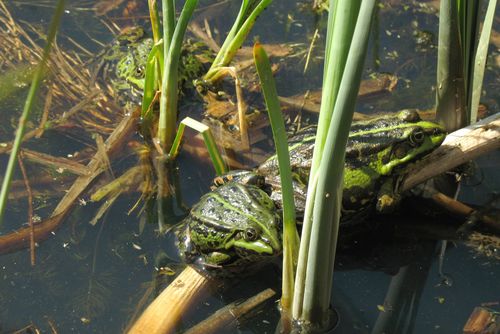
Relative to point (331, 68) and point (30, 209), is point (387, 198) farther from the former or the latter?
point (30, 209)

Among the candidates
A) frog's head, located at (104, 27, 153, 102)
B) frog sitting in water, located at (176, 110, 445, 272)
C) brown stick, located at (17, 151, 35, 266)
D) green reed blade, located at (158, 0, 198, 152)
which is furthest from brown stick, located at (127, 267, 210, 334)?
frog's head, located at (104, 27, 153, 102)

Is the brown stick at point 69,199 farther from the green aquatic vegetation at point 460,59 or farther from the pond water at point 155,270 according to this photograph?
the green aquatic vegetation at point 460,59

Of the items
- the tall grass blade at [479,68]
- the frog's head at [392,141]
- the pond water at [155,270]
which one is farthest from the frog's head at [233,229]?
the tall grass blade at [479,68]

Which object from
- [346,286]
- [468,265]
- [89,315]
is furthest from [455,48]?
[89,315]

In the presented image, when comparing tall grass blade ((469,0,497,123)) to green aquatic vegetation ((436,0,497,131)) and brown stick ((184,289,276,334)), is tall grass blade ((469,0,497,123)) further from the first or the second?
brown stick ((184,289,276,334))

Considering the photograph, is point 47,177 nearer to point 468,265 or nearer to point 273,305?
point 273,305

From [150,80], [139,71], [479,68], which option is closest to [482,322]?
[479,68]
